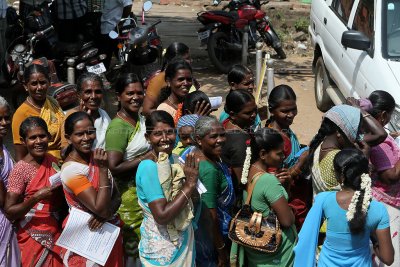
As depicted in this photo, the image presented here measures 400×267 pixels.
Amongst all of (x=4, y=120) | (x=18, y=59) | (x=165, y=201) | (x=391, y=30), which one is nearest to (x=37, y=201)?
(x=4, y=120)

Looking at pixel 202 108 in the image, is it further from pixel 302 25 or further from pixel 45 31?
pixel 302 25

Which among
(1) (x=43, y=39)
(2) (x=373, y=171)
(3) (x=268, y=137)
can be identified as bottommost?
(1) (x=43, y=39)

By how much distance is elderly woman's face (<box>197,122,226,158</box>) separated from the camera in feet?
12.9

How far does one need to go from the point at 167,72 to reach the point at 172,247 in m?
1.87

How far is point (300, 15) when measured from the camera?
14.0 metres

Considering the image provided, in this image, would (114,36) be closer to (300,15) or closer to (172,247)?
(172,247)

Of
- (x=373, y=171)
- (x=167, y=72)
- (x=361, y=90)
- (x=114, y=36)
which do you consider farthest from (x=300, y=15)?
(x=373, y=171)

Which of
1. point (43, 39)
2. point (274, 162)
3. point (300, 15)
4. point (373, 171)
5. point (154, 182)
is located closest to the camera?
point (154, 182)

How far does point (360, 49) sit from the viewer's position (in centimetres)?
648

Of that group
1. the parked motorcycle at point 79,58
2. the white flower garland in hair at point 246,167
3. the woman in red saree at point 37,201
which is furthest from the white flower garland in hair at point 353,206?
the parked motorcycle at point 79,58

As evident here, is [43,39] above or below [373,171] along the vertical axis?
below

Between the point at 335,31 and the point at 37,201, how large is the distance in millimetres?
5059

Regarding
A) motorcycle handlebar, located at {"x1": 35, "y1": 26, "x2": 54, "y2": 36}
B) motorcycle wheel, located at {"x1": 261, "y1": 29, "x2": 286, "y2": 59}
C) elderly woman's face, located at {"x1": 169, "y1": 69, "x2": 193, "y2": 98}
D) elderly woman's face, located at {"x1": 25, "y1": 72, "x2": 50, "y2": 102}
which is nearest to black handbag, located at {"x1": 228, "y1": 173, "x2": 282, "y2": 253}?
elderly woman's face, located at {"x1": 169, "y1": 69, "x2": 193, "y2": 98}

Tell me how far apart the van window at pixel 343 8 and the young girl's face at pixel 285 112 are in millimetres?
3333
